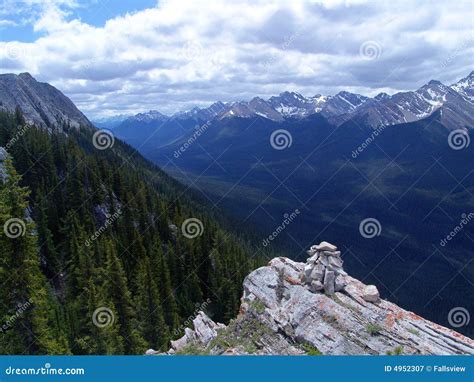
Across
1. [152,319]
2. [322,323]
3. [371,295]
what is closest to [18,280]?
[322,323]

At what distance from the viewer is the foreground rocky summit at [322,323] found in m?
19.7

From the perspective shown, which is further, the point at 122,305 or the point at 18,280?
the point at 122,305

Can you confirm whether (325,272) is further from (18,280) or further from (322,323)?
(18,280)

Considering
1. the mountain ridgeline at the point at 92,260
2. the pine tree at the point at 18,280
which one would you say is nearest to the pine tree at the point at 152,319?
the mountain ridgeline at the point at 92,260

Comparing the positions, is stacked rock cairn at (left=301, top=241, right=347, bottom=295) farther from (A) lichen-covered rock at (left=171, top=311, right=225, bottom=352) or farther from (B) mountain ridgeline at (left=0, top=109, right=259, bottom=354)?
(B) mountain ridgeline at (left=0, top=109, right=259, bottom=354)

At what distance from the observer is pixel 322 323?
21.2 m

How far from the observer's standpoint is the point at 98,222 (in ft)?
230

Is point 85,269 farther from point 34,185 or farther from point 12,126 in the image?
point 12,126

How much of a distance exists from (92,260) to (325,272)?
31.3 metres

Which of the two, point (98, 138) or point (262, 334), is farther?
point (98, 138)

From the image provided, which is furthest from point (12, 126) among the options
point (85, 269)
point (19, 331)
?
point (19, 331)

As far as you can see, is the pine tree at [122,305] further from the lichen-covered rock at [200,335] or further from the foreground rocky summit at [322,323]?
the foreground rocky summit at [322,323]

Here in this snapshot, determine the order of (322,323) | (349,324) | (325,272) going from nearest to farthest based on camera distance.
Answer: (349,324), (322,323), (325,272)

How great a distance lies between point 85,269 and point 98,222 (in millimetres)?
27843
